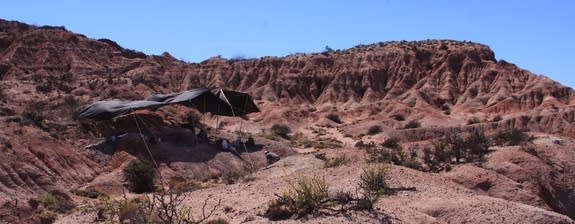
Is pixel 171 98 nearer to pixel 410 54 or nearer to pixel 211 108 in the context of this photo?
pixel 211 108

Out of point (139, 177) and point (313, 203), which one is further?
point (139, 177)

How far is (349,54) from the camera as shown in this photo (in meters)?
71.4

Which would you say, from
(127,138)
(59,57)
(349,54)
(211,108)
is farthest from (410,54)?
(127,138)

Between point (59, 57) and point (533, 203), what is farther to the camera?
point (59, 57)

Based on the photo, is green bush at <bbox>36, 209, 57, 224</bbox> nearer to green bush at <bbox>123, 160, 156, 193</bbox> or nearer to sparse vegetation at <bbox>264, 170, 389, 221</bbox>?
green bush at <bbox>123, 160, 156, 193</bbox>

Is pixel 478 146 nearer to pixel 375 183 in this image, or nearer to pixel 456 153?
pixel 456 153

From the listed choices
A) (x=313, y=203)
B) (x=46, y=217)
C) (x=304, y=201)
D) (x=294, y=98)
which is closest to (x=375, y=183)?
(x=313, y=203)

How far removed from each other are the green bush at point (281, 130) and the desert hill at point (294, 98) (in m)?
1.54

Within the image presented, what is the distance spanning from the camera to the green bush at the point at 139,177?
20000 mm

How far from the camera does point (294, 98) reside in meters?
63.5

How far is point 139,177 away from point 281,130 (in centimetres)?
2395

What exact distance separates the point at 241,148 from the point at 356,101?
35349mm

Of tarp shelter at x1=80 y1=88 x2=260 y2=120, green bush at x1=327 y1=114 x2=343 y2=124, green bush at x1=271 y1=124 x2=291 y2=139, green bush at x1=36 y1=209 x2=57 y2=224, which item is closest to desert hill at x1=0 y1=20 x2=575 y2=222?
green bush at x1=36 y1=209 x2=57 y2=224

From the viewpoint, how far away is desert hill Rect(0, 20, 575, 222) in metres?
19.6
